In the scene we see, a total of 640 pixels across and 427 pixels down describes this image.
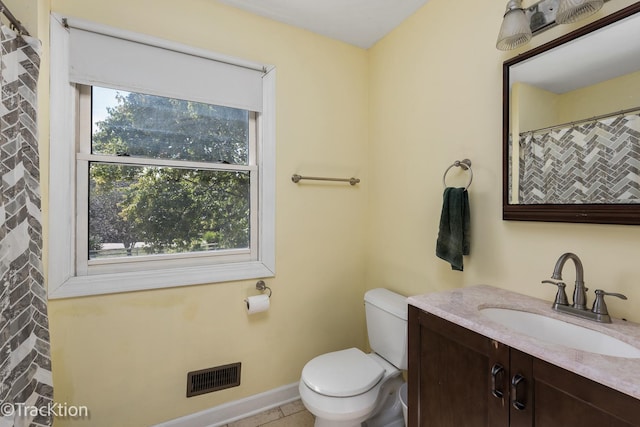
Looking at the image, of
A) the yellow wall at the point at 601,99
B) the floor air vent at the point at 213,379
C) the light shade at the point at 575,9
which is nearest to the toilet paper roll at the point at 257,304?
the floor air vent at the point at 213,379

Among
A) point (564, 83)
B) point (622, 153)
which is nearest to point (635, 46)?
point (564, 83)

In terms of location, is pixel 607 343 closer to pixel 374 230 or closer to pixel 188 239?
pixel 374 230

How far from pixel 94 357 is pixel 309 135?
1.70 metres

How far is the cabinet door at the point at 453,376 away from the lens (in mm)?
866

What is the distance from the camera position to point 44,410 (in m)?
1.18

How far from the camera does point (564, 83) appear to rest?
3.63ft

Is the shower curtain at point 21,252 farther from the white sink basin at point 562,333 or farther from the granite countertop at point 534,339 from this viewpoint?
the white sink basin at point 562,333

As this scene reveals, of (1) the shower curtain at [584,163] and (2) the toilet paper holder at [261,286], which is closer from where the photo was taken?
(1) the shower curtain at [584,163]

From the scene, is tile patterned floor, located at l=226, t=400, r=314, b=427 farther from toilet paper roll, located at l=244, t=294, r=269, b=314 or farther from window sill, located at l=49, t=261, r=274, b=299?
window sill, located at l=49, t=261, r=274, b=299

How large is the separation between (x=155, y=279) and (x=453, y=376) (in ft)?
4.79

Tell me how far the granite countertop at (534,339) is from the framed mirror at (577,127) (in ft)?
1.11

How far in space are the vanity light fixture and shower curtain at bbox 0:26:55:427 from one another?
1.82 meters

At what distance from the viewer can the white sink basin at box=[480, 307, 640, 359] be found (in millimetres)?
856

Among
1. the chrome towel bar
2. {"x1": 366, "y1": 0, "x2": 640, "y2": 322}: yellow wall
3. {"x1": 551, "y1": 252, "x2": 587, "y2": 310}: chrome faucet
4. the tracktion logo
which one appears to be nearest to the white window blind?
the chrome towel bar
